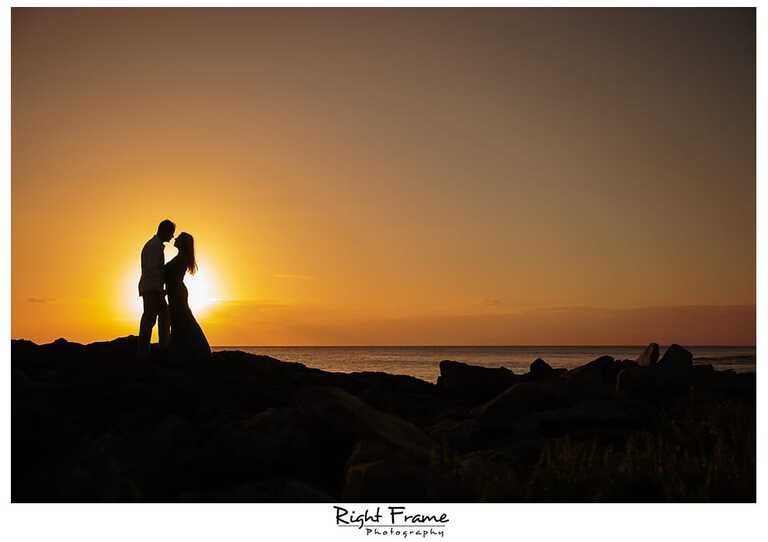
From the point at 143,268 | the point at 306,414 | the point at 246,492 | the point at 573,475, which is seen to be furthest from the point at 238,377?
the point at 573,475

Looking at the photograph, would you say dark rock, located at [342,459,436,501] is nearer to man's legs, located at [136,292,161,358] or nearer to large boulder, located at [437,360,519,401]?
man's legs, located at [136,292,161,358]

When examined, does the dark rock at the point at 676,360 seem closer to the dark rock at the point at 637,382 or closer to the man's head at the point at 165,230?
the dark rock at the point at 637,382

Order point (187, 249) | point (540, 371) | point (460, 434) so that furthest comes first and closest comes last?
point (540, 371) → point (187, 249) → point (460, 434)

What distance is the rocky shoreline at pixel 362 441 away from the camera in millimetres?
7445

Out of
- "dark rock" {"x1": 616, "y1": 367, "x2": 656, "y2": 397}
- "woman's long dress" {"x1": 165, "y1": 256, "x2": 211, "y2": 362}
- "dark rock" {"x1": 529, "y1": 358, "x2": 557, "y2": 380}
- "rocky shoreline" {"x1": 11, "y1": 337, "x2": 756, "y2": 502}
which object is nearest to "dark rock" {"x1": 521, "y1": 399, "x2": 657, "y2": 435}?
"rocky shoreline" {"x1": 11, "y1": 337, "x2": 756, "y2": 502}

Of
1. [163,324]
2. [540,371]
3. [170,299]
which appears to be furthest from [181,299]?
[540,371]

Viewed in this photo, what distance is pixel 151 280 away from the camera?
12844 mm

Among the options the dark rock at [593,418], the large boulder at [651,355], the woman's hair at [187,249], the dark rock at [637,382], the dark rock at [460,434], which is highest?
the woman's hair at [187,249]

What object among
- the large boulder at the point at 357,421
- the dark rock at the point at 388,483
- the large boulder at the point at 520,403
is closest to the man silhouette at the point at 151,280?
the large boulder at the point at 357,421

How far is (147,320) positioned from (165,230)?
149 centimetres

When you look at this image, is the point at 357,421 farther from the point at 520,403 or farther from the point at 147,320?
the point at 147,320

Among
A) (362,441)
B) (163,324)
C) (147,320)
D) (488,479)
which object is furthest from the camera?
(163,324)
